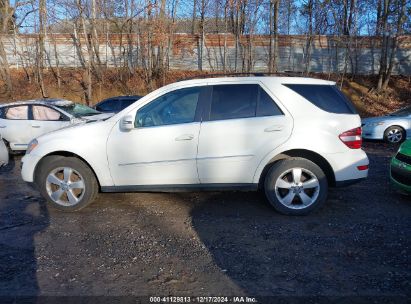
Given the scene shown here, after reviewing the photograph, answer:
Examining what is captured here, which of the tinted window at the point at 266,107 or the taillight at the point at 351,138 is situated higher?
the tinted window at the point at 266,107

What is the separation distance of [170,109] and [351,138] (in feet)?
7.67

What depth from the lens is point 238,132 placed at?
4930 mm

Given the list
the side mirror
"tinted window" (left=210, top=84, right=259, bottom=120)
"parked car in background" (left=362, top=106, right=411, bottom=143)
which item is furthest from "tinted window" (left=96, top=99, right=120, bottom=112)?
"tinted window" (left=210, top=84, right=259, bottom=120)

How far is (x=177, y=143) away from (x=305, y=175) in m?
1.69

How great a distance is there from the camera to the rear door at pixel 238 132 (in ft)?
16.2

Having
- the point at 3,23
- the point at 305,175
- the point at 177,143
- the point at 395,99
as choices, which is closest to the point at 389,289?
the point at 305,175

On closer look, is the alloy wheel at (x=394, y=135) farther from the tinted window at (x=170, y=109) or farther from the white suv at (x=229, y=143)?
the tinted window at (x=170, y=109)

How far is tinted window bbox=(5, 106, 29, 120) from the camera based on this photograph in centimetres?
1015

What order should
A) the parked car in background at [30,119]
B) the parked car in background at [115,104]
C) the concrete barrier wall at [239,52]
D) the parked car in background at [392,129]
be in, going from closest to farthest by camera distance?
the parked car in background at [30,119] → the parked car in background at [392,129] → the parked car in background at [115,104] → the concrete barrier wall at [239,52]

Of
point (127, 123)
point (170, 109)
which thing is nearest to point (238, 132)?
point (170, 109)

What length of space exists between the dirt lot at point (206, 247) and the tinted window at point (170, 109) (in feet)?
4.07

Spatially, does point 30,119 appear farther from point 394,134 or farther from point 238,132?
→ point 394,134

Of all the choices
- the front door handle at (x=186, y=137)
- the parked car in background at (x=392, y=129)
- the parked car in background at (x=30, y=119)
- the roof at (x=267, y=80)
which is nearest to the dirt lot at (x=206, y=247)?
the front door handle at (x=186, y=137)

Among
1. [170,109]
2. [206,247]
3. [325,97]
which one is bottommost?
[206,247]
